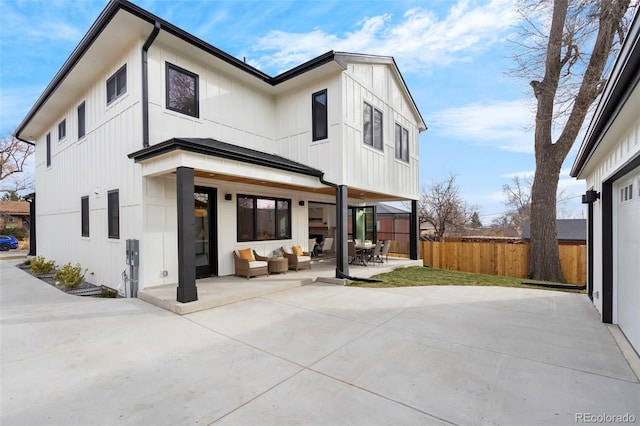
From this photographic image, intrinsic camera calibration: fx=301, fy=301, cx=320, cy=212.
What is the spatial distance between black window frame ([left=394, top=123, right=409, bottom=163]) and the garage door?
294 inches

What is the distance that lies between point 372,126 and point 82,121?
30.4ft

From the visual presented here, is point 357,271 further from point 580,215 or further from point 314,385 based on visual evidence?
point 580,215

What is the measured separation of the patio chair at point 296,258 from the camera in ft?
30.8

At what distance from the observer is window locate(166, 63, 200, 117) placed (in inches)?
286

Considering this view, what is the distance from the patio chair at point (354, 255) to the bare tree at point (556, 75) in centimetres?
669

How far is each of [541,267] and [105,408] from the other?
44.4ft

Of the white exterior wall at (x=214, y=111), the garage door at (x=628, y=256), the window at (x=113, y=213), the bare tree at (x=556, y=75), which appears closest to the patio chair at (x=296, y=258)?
the white exterior wall at (x=214, y=111)

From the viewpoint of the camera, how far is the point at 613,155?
165 inches

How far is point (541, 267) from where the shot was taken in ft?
37.5

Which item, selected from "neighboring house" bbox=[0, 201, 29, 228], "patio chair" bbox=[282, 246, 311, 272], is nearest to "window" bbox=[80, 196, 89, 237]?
"patio chair" bbox=[282, 246, 311, 272]

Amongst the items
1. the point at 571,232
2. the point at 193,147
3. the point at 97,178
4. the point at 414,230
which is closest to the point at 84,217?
the point at 97,178

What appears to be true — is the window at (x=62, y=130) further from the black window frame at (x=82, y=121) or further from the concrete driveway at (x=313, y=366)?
the concrete driveway at (x=313, y=366)

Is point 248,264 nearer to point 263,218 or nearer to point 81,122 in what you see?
point 263,218

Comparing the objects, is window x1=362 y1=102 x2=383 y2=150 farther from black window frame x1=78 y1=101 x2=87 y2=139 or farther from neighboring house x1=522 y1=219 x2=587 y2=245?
neighboring house x1=522 y1=219 x2=587 y2=245
